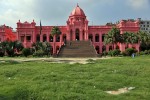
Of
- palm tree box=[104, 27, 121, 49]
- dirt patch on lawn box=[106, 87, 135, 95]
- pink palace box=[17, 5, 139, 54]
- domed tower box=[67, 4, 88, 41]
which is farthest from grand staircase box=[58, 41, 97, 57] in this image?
dirt patch on lawn box=[106, 87, 135, 95]

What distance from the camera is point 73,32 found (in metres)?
87.7

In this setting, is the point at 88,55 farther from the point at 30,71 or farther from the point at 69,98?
the point at 69,98

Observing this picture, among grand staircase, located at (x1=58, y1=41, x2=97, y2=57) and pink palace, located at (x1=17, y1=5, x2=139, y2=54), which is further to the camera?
pink palace, located at (x1=17, y1=5, x2=139, y2=54)

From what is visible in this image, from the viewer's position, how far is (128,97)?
41.7 feet

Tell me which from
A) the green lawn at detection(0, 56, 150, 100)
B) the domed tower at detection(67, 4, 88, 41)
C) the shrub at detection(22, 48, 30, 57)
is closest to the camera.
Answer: the green lawn at detection(0, 56, 150, 100)

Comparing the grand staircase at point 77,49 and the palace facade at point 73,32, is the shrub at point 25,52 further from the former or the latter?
the palace facade at point 73,32

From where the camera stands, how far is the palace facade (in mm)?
87000

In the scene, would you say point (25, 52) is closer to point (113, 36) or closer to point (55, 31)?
point (55, 31)

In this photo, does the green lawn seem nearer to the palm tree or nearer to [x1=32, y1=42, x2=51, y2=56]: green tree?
[x1=32, y1=42, x2=51, y2=56]: green tree

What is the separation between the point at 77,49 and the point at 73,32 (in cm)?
1725

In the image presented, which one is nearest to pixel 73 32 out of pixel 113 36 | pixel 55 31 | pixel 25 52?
pixel 55 31

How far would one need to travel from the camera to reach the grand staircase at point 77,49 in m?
65.9

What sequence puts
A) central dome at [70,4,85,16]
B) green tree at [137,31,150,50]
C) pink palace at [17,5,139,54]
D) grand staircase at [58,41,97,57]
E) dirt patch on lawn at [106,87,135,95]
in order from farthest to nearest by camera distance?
central dome at [70,4,85,16], pink palace at [17,5,139,54], green tree at [137,31,150,50], grand staircase at [58,41,97,57], dirt patch on lawn at [106,87,135,95]

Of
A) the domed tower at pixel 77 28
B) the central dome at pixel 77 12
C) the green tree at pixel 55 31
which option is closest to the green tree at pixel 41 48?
the green tree at pixel 55 31
